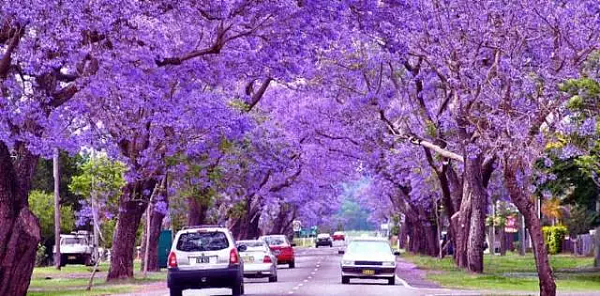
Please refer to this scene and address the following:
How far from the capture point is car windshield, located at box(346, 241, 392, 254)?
36.2m

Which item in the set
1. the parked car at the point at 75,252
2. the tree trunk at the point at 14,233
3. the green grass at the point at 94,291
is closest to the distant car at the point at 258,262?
the green grass at the point at 94,291

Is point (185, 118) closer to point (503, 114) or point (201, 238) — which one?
point (201, 238)

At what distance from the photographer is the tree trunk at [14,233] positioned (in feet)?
74.0

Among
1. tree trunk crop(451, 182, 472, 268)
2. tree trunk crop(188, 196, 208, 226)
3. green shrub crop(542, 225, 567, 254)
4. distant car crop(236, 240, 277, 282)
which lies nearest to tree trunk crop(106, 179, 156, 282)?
distant car crop(236, 240, 277, 282)

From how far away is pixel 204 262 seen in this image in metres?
26.6

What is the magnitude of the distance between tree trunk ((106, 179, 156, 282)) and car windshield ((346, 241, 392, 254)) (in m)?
7.20

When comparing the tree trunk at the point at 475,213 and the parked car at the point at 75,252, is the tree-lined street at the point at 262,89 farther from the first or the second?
the parked car at the point at 75,252

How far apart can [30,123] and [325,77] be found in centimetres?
2278

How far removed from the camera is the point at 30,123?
22.2 meters

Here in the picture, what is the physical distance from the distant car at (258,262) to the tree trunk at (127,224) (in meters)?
3.91

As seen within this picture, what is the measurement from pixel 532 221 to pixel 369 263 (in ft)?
37.5

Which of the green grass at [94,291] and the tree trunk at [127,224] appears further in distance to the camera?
the tree trunk at [127,224]

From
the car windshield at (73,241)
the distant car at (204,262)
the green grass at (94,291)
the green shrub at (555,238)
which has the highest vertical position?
the green shrub at (555,238)

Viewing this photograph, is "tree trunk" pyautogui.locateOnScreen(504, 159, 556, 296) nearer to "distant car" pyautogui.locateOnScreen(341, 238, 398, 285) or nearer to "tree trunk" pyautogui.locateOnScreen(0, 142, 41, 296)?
"tree trunk" pyautogui.locateOnScreen(0, 142, 41, 296)
